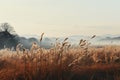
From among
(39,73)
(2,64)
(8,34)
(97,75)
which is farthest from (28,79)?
(8,34)

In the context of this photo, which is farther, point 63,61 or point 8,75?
point 63,61

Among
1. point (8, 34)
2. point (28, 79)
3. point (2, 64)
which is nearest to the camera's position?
point (28, 79)

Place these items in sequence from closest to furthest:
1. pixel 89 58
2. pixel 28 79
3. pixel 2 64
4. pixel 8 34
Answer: pixel 28 79
pixel 2 64
pixel 89 58
pixel 8 34

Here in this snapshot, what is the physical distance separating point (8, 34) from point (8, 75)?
4522cm

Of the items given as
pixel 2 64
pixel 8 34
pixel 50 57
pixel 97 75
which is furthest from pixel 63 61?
pixel 8 34

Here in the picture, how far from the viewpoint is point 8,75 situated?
7738 millimetres

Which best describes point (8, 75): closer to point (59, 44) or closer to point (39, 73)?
point (39, 73)

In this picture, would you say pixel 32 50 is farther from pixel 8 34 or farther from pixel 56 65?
pixel 8 34

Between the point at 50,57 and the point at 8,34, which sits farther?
the point at 8,34

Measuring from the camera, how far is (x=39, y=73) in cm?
780

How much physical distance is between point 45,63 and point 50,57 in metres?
0.46

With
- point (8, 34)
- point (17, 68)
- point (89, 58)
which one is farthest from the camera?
point (8, 34)

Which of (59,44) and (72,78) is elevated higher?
(59,44)

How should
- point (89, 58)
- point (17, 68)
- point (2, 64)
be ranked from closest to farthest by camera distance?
point (17, 68), point (2, 64), point (89, 58)
